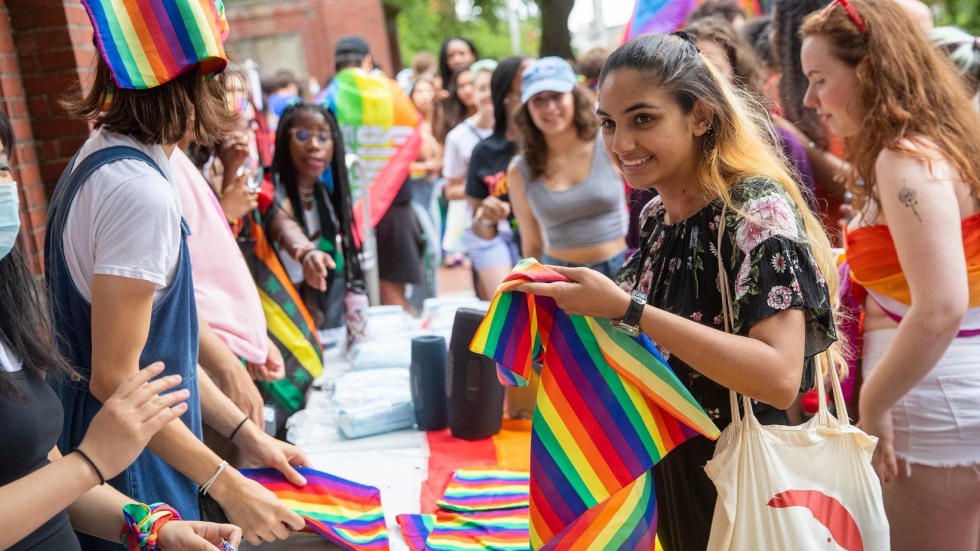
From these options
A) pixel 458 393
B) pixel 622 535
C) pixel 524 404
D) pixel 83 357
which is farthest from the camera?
pixel 524 404

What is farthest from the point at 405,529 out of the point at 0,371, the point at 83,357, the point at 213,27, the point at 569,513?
the point at 213,27

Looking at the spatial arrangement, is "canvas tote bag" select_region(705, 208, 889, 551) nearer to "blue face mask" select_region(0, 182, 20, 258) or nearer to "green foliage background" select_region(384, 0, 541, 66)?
"blue face mask" select_region(0, 182, 20, 258)

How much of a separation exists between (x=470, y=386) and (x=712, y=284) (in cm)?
107

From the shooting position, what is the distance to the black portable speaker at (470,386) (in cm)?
242

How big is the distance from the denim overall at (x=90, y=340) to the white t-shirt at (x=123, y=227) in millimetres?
29

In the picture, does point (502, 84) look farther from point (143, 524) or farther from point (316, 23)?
point (316, 23)

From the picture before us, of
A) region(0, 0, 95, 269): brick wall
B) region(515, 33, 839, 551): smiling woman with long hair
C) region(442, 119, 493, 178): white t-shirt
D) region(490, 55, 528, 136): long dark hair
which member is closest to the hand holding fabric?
region(515, 33, 839, 551): smiling woman with long hair

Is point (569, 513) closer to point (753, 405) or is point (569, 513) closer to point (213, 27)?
point (753, 405)

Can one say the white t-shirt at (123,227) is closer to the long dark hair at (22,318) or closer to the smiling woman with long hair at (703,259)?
the long dark hair at (22,318)

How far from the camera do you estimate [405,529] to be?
195 centimetres

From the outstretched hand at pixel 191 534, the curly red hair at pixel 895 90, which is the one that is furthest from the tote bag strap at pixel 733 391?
the outstretched hand at pixel 191 534

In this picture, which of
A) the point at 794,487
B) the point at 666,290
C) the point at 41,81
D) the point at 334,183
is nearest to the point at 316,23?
the point at 334,183

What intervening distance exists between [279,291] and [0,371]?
1664 millimetres

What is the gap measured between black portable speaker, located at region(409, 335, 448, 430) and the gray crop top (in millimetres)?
1179
